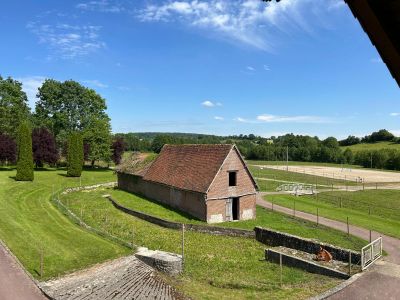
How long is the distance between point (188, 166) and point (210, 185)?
5897mm

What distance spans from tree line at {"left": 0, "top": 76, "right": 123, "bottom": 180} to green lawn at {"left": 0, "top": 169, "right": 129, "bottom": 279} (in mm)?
19915

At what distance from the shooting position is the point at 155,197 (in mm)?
41594

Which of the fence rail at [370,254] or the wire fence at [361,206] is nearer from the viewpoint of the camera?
the fence rail at [370,254]

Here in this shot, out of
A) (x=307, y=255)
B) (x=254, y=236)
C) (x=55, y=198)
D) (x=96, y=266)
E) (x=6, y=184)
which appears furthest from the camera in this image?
(x=6, y=184)

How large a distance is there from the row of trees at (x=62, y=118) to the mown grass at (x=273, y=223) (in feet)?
83.2

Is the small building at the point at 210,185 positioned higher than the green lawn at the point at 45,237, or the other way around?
the small building at the point at 210,185

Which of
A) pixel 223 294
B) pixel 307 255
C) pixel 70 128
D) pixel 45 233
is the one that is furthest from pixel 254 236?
pixel 70 128

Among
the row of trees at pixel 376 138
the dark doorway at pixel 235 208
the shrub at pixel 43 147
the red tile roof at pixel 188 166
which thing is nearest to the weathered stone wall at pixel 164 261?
the red tile roof at pixel 188 166

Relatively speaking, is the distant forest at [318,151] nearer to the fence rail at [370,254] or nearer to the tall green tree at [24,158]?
the tall green tree at [24,158]

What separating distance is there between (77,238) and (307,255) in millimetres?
14290

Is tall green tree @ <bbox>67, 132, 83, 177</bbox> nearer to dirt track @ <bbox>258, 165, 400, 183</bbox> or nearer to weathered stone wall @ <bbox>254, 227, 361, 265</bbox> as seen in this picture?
weathered stone wall @ <bbox>254, 227, 361, 265</bbox>

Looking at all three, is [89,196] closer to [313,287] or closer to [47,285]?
[47,285]

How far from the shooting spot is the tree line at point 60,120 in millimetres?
61384

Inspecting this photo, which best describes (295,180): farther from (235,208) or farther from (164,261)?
(164,261)
